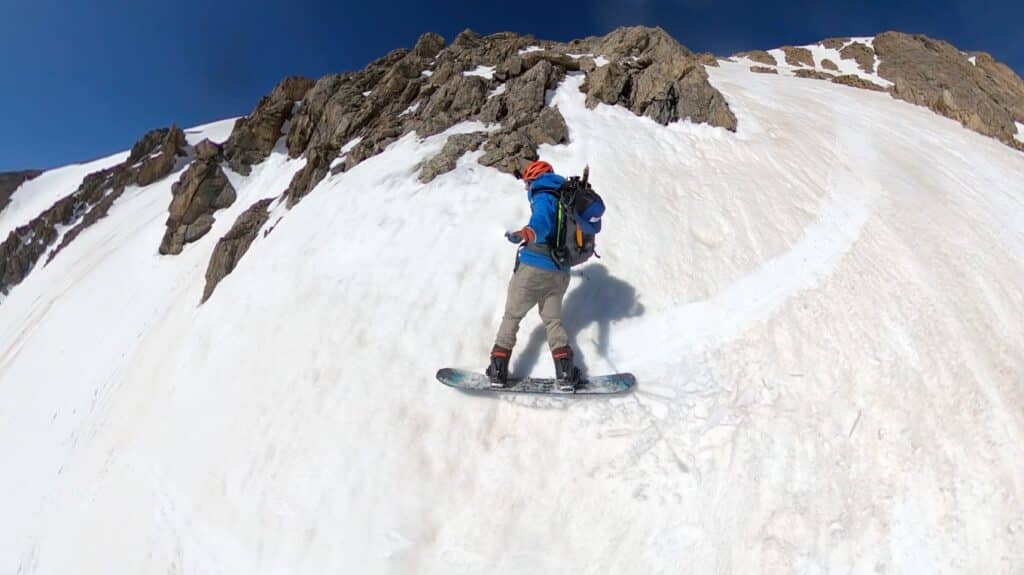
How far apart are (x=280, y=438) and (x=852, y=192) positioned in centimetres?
1166

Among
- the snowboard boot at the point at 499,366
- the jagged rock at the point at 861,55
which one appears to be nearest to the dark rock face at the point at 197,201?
the snowboard boot at the point at 499,366

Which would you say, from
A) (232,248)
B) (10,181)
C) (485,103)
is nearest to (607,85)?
(485,103)

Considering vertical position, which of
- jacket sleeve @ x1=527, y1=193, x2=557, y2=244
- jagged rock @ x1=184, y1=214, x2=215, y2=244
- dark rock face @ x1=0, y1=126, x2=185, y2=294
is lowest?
dark rock face @ x1=0, y1=126, x2=185, y2=294

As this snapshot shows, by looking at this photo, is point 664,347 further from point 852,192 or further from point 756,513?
point 852,192

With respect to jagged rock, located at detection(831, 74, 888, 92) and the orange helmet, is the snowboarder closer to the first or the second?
the orange helmet

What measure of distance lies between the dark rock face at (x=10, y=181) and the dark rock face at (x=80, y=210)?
18512 mm

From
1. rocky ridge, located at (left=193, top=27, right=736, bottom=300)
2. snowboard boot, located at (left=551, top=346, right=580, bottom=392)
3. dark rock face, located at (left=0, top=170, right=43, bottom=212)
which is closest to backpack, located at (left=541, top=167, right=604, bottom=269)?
snowboard boot, located at (left=551, top=346, right=580, bottom=392)

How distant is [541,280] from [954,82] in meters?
41.1

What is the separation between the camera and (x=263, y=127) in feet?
68.4

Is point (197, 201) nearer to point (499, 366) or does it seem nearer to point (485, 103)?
point (485, 103)

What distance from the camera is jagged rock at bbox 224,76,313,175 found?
65.4 ft

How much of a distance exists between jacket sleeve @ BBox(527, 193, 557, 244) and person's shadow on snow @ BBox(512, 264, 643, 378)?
1642 millimetres

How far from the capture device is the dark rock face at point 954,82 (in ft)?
68.6

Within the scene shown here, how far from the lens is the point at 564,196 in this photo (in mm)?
5266
